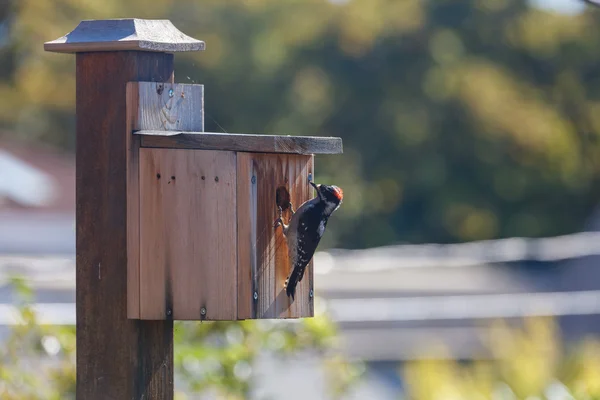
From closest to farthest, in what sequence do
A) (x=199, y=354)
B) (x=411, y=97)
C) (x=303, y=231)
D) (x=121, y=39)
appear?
(x=121, y=39) → (x=303, y=231) → (x=199, y=354) → (x=411, y=97)

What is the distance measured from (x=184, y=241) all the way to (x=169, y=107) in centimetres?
36

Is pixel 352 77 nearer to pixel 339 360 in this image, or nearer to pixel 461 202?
pixel 461 202

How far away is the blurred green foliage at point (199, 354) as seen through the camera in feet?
13.8

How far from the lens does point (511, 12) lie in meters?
26.1

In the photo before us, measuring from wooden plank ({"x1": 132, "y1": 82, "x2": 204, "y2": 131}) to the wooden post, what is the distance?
0.12 feet

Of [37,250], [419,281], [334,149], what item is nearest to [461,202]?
[37,250]

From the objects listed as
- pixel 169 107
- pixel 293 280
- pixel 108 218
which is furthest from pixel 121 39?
pixel 293 280

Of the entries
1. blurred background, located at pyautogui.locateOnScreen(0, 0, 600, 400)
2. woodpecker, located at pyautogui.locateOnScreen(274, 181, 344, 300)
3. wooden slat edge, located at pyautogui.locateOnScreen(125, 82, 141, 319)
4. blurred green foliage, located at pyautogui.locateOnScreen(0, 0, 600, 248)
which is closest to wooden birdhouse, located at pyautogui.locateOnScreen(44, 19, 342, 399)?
wooden slat edge, located at pyautogui.locateOnScreen(125, 82, 141, 319)

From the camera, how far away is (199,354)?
14.3 feet

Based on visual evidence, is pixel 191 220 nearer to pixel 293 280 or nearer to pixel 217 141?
pixel 217 141

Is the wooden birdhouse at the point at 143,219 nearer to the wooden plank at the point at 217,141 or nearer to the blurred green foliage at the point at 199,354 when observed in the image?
the wooden plank at the point at 217,141

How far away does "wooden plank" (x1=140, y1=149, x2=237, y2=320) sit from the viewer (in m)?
2.60

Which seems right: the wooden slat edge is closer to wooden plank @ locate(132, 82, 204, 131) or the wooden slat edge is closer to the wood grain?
wooden plank @ locate(132, 82, 204, 131)

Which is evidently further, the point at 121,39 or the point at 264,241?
the point at 264,241
